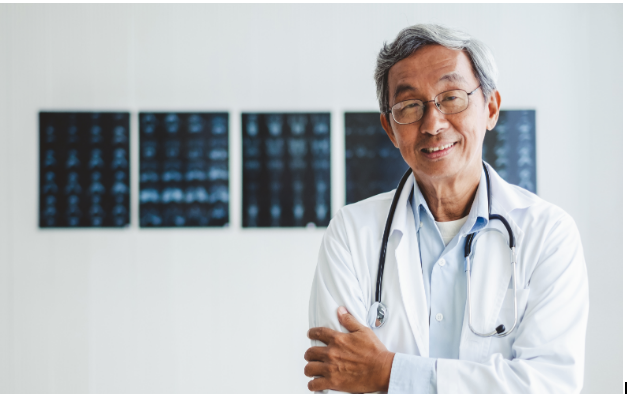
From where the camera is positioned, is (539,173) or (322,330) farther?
(539,173)

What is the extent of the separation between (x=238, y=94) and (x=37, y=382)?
5.62ft

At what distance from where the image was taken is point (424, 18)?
7.07 ft

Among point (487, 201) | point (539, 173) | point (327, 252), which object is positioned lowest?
point (327, 252)

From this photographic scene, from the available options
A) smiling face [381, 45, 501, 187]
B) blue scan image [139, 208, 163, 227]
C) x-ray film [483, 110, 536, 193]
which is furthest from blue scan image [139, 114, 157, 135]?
x-ray film [483, 110, 536, 193]

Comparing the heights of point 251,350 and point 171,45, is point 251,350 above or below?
below

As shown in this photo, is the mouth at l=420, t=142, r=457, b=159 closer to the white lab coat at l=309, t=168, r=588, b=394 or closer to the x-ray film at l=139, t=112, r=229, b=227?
the white lab coat at l=309, t=168, r=588, b=394

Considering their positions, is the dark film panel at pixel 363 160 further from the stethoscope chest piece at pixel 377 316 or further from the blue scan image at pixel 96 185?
the blue scan image at pixel 96 185

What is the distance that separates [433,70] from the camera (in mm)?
1120

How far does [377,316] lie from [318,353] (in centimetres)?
17

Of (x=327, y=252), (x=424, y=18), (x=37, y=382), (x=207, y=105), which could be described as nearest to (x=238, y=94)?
(x=207, y=105)

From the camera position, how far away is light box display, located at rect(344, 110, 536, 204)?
→ 213 cm

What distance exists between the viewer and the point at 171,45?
7.06 feet

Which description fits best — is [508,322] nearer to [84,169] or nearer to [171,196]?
[171,196]

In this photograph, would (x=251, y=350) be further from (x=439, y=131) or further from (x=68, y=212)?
(x=439, y=131)
